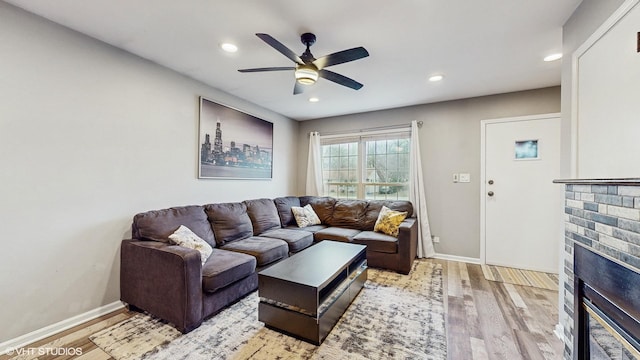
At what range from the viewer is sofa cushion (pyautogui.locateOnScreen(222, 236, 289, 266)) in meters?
2.60

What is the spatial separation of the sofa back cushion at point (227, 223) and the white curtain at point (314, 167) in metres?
1.85

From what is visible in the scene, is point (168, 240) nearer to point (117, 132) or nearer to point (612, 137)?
point (117, 132)

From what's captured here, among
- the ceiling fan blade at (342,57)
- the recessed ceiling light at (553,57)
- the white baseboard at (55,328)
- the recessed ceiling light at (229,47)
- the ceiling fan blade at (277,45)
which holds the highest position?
the recessed ceiling light at (553,57)

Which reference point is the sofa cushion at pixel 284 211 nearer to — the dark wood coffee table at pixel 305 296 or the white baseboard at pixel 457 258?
the dark wood coffee table at pixel 305 296

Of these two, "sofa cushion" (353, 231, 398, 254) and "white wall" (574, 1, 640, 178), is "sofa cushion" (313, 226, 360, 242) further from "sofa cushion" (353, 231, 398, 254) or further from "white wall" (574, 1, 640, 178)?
"white wall" (574, 1, 640, 178)

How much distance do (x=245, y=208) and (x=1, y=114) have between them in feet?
7.34

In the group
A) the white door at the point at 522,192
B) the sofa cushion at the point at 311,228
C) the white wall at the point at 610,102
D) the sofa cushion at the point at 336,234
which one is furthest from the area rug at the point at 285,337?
the white door at the point at 522,192

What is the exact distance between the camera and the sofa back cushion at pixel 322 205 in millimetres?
4273

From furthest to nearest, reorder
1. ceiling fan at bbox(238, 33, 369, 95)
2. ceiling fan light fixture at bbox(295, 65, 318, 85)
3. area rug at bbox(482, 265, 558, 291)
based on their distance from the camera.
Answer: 1. area rug at bbox(482, 265, 558, 291)
2. ceiling fan light fixture at bbox(295, 65, 318, 85)
3. ceiling fan at bbox(238, 33, 369, 95)

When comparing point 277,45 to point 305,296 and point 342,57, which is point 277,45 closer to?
point 342,57

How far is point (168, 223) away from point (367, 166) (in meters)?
3.21

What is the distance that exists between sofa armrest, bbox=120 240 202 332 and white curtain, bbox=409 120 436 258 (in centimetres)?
313

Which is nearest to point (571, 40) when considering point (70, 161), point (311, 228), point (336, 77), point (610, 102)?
point (610, 102)

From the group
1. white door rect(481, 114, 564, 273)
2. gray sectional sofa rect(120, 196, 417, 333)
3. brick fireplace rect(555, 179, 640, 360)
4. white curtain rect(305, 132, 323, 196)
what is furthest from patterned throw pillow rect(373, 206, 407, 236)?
brick fireplace rect(555, 179, 640, 360)
